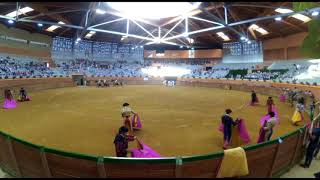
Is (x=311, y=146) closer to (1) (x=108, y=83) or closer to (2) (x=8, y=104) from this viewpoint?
(2) (x=8, y=104)

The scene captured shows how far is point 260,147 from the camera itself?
587cm

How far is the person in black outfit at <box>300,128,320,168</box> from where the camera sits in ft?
24.2

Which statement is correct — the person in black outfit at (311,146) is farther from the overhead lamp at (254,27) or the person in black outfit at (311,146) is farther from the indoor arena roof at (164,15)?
the overhead lamp at (254,27)

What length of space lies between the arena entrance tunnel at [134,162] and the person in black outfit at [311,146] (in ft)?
0.70

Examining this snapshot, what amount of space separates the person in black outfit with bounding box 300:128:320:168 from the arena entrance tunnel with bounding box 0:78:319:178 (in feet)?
0.70

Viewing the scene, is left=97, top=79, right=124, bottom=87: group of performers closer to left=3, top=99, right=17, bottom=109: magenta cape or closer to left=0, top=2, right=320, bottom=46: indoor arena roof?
left=0, top=2, right=320, bottom=46: indoor arena roof

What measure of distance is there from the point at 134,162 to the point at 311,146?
5469 millimetres

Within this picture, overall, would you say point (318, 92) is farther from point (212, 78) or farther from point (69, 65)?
point (69, 65)

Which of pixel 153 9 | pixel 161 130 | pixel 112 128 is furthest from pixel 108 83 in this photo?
pixel 161 130

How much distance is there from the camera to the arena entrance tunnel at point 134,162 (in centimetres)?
506

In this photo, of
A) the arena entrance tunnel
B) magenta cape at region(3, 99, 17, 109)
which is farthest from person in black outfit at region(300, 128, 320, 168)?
magenta cape at region(3, 99, 17, 109)

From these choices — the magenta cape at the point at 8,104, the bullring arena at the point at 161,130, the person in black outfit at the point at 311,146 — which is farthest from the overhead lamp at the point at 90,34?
the person in black outfit at the point at 311,146

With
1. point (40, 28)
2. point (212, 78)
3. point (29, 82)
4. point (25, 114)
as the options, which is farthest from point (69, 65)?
point (25, 114)

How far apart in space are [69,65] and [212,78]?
87.0 ft
